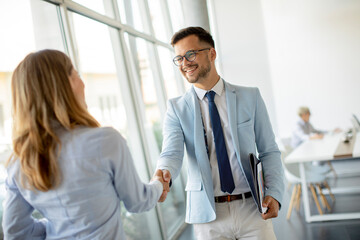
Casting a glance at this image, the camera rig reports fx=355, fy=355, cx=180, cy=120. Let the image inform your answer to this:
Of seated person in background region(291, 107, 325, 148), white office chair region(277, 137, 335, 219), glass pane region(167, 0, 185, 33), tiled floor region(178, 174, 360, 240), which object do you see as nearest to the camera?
tiled floor region(178, 174, 360, 240)

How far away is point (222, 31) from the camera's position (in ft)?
31.3

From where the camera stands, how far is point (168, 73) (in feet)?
19.9

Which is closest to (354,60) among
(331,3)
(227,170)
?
(331,3)

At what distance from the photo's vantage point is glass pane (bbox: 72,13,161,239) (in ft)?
11.0

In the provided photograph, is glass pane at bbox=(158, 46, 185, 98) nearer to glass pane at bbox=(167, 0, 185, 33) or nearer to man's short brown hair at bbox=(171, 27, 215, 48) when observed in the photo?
glass pane at bbox=(167, 0, 185, 33)

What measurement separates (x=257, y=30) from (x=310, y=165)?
15.4ft

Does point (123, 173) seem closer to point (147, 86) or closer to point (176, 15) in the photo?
point (147, 86)

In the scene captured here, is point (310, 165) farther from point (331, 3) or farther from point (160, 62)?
point (331, 3)

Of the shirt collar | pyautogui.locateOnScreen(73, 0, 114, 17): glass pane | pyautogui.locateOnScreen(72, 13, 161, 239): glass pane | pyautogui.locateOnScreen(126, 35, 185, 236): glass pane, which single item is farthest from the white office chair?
the shirt collar

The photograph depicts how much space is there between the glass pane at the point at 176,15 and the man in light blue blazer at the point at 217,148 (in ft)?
16.3

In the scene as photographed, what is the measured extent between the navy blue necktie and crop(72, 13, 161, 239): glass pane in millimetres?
1677

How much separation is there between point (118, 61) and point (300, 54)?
5893mm

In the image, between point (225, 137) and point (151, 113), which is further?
point (151, 113)

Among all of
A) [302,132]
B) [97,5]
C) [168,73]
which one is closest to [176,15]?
[168,73]
